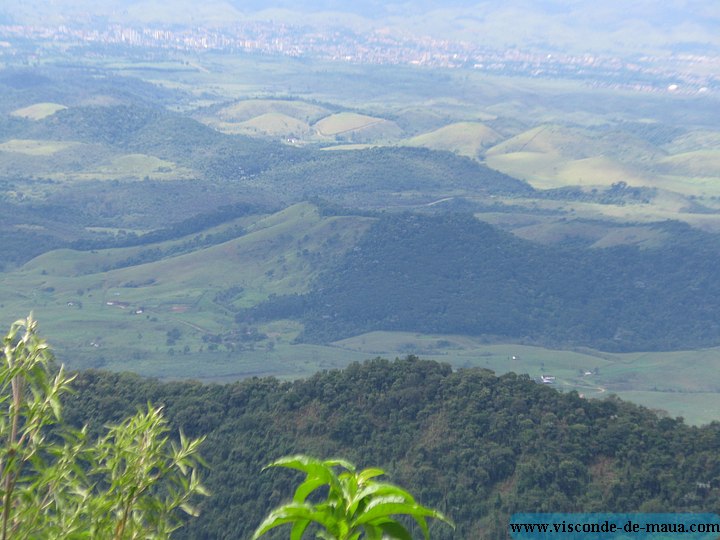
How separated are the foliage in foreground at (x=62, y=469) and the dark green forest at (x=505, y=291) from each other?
113 m

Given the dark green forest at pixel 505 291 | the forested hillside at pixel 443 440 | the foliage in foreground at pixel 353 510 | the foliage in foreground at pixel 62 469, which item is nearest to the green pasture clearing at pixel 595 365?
the dark green forest at pixel 505 291

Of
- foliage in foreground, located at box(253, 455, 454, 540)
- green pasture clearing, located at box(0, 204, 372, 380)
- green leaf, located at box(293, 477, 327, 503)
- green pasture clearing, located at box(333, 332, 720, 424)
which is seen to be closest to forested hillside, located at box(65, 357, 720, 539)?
green leaf, located at box(293, 477, 327, 503)

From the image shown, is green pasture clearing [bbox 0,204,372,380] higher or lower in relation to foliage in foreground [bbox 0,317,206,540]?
lower

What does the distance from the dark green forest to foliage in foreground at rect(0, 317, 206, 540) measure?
113150mm

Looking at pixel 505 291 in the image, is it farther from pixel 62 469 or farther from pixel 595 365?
pixel 62 469

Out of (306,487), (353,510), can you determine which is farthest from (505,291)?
(353,510)

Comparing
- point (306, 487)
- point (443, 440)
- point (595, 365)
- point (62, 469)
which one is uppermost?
point (306, 487)

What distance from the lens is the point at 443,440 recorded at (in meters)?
59.9

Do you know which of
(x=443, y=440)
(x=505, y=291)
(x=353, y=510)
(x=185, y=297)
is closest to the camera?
(x=353, y=510)

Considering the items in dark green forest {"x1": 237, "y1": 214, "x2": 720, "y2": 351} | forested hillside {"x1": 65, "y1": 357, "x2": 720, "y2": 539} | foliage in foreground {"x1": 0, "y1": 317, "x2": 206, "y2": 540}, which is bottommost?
dark green forest {"x1": 237, "y1": 214, "x2": 720, "y2": 351}

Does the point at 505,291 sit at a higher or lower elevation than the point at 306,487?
lower

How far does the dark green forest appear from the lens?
136 m

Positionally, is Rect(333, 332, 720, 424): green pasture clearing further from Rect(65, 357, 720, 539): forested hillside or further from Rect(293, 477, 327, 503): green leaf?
Rect(293, 477, 327, 503): green leaf

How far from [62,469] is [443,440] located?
47.1 m
